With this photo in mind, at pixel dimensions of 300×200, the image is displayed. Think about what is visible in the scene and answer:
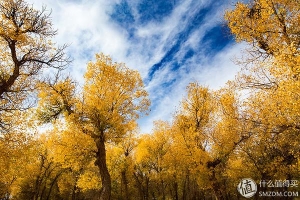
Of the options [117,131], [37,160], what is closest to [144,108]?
[117,131]

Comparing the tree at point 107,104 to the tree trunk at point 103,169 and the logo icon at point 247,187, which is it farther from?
the logo icon at point 247,187

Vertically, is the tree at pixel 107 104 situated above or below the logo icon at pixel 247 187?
above

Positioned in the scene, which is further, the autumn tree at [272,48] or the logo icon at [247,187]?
the logo icon at [247,187]

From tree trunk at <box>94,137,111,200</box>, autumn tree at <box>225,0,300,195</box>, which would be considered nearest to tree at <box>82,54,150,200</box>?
tree trunk at <box>94,137,111,200</box>

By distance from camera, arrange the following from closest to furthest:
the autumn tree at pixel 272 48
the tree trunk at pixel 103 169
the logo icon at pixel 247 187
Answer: the autumn tree at pixel 272 48 → the tree trunk at pixel 103 169 → the logo icon at pixel 247 187

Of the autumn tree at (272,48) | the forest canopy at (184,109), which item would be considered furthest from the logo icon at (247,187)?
the autumn tree at (272,48)

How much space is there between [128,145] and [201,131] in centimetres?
1440

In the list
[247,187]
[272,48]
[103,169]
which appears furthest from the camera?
[247,187]

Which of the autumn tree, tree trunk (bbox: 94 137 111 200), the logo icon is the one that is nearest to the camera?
the autumn tree

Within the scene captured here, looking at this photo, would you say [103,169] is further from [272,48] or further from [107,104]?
[272,48]

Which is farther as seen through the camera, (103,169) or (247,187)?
(247,187)

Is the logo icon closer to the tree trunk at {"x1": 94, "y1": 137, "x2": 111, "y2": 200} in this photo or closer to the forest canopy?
the forest canopy

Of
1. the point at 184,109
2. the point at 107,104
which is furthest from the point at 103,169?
the point at 184,109

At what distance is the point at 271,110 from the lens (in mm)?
11156
